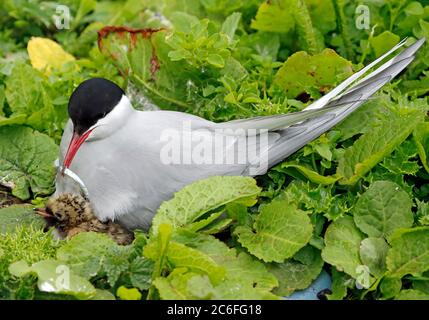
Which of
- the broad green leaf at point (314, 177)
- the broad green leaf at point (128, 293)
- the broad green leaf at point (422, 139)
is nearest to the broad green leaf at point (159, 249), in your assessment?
the broad green leaf at point (128, 293)

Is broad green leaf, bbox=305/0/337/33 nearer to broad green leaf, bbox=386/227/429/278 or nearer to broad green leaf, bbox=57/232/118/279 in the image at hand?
broad green leaf, bbox=386/227/429/278

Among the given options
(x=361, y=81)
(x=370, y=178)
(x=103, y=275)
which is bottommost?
(x=103, y=275)

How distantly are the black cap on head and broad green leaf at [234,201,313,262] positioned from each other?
0.68 meters

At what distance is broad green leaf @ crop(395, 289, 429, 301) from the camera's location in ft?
9.03

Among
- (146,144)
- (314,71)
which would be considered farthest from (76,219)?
(314,71)

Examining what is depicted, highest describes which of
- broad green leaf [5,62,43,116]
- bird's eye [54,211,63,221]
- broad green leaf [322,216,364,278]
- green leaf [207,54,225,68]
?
green leaf [207,54,225,68]

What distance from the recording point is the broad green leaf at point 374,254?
285cm

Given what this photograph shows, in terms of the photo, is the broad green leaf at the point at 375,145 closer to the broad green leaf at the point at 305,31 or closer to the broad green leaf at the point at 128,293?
the broad green leaf at the point at 305,31

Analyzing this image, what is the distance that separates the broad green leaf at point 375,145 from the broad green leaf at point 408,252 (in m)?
0.34

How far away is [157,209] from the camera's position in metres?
3.03

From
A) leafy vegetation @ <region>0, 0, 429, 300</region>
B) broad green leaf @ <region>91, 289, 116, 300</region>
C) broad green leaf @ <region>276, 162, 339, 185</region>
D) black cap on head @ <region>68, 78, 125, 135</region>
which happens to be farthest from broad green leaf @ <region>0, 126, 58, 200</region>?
broad green leaf @ <region>276, 162, 339, 185</region>
